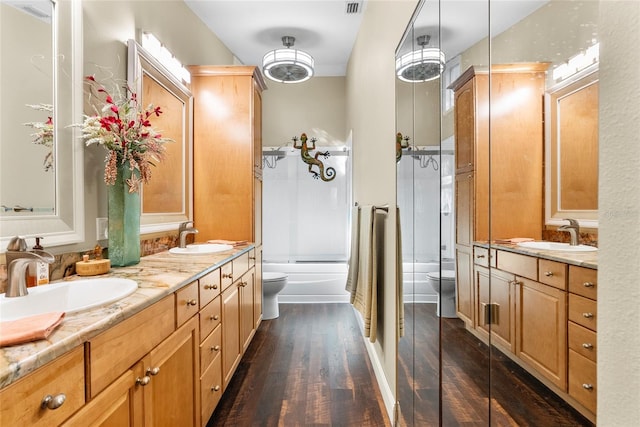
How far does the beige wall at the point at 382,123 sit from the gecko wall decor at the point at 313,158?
4.19ft

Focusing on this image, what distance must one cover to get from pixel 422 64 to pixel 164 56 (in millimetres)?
1880

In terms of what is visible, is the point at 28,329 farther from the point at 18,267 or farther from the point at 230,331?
the point at 230,331

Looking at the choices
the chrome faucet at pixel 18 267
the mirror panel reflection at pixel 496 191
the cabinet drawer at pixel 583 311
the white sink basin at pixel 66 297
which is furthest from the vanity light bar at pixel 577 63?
the chrome faucet at pixel 18 267

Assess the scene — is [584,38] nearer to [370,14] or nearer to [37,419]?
[37,419]

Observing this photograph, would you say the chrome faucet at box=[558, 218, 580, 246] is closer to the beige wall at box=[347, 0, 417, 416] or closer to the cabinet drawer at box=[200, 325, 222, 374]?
the beige wall at box=[347, 0, 417, 416]

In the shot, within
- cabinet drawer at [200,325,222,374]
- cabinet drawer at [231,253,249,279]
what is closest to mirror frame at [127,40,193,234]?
cabinet drawer at [231,253,249,279]

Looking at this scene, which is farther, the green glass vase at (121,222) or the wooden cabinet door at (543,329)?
the green glass vase at (121,222)

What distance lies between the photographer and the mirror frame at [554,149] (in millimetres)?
494

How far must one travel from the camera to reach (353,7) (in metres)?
2.90

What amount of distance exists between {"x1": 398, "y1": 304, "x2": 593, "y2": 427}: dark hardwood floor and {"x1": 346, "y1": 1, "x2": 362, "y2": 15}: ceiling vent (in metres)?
2.50

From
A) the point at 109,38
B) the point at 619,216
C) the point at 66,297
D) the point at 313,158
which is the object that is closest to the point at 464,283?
the point at 619,216

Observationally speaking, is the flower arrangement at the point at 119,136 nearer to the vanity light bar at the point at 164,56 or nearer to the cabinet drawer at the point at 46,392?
the vanity light bar at the point at 164,56

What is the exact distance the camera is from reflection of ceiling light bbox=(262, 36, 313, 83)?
3336 millimetres

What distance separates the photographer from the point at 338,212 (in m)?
4.46
